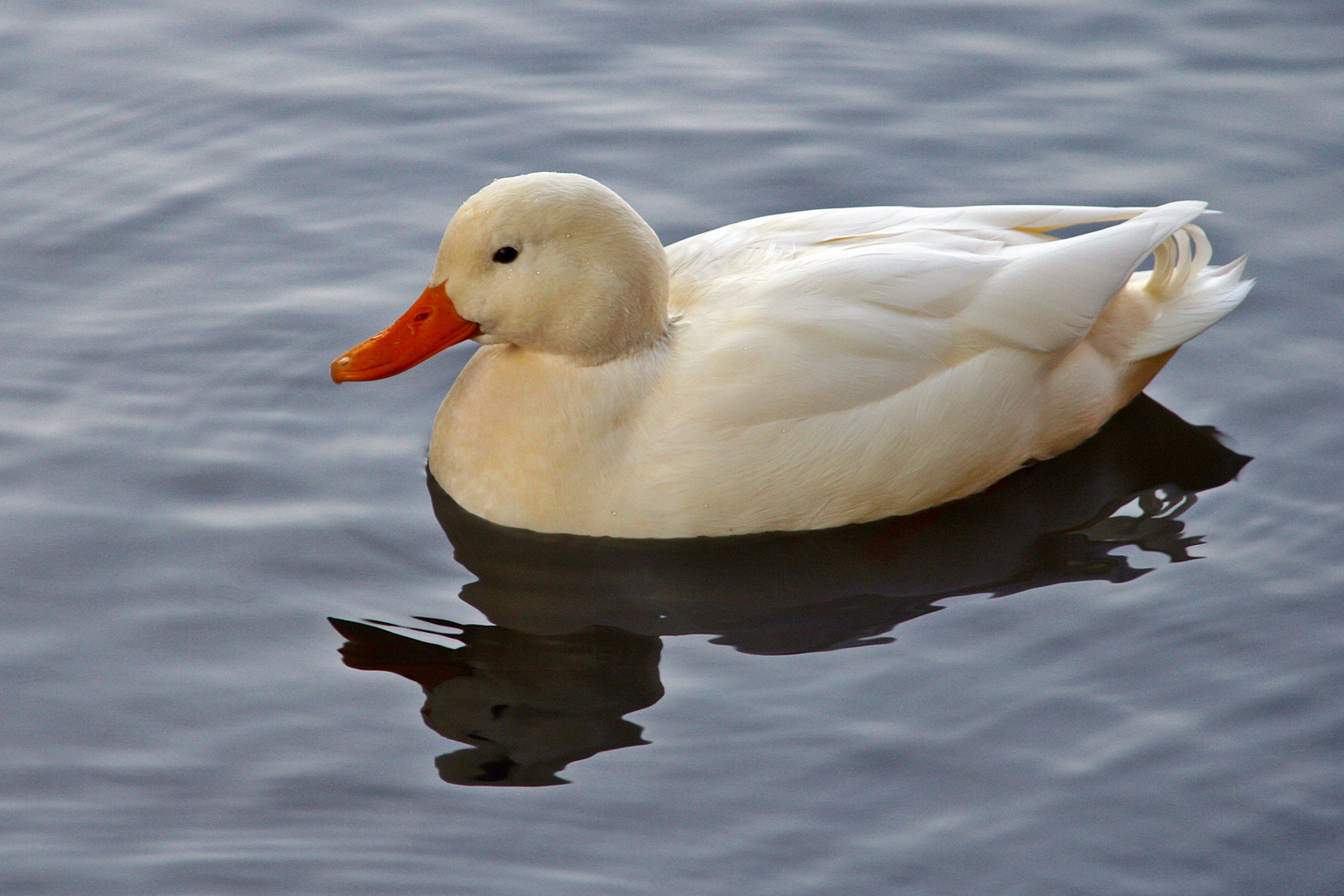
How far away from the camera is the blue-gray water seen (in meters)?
4.27

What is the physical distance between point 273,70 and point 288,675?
408 centimetres

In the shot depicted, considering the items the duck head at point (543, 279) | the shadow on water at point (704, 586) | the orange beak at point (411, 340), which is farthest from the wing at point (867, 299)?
the orange beak at point (411, 340)

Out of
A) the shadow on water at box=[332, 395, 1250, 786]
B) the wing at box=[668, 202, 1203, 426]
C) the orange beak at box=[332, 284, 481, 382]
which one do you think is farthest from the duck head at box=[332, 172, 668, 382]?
the shadow on water at box=[332, 395, 1250, 786]

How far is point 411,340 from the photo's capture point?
520 cm

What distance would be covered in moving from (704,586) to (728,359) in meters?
0.70

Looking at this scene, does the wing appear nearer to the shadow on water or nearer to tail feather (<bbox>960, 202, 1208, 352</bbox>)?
tail feather (<bbox>960, 202, 1208, 352</bbox>)

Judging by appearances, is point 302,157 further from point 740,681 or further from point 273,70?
point 740,681

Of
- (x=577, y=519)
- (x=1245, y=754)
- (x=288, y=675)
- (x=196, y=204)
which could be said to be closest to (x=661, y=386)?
(x=577, y=519)

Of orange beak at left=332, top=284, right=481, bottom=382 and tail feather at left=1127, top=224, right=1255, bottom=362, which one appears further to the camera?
tail feather at left=1127, top=224, right=1255, bottom=362

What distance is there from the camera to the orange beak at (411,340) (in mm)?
5156

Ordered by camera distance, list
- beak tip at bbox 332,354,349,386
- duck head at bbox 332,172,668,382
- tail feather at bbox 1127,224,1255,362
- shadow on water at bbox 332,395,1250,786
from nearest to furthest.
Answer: shadow on water at bbox 332,395,1250,786 < duck head at bbox 332,172,668,382 < beak tip at bbox 332,354,349,386 < tail feather at bbox 1127,224,1255,362

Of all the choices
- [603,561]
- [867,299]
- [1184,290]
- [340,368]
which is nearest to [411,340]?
[340,368]

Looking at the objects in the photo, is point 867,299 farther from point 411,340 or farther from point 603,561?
point 411,340

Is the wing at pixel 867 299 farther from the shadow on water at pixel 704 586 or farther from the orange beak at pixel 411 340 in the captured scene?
the orange beak at pixel 411 340
